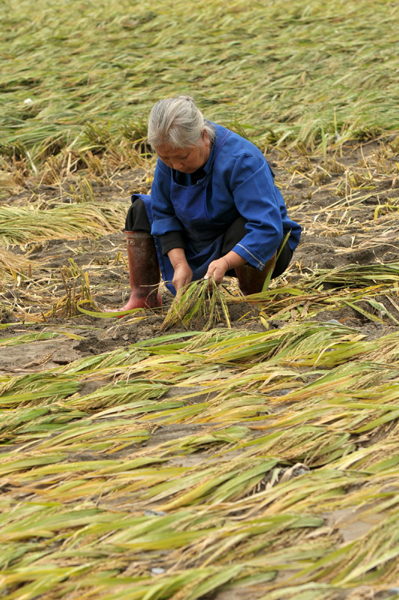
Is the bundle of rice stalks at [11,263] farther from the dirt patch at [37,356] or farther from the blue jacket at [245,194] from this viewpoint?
the blue jacket at [245,194]

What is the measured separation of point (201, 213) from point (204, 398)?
101cm

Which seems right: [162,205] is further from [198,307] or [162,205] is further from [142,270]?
[198,307]

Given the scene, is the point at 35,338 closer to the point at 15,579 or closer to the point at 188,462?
the point at 188,462

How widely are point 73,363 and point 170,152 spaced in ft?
2.76

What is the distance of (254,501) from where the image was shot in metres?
1.65

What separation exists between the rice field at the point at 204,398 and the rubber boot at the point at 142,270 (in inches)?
3.8

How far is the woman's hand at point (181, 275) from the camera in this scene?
3051mm

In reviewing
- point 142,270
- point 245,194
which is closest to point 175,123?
point 245,194

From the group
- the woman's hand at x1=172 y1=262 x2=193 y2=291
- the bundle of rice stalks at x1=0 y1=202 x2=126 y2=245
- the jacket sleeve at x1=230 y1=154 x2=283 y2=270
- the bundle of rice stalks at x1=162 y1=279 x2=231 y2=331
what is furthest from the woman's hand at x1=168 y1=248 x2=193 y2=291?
the bundle of rice stalks at x1=0 y1=202 x2=126 y2=245

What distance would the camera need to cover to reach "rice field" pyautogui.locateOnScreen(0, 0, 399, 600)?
1.46 m

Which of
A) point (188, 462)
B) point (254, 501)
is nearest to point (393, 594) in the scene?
point (254, 501)

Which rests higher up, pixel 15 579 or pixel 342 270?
pixel 15 579

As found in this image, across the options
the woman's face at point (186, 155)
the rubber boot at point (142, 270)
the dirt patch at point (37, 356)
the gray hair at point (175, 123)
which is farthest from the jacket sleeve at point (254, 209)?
the dirt patch at point (37, 356)

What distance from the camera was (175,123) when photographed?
268 centimetres
